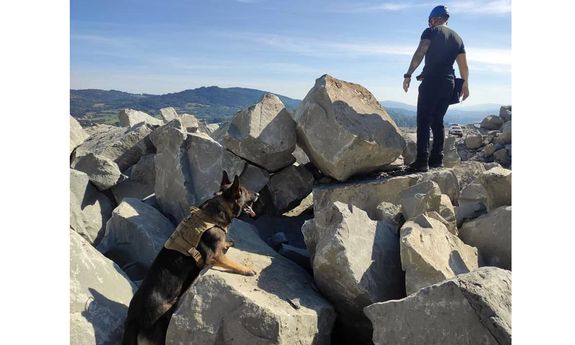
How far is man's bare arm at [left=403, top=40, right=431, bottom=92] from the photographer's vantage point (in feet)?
23.4

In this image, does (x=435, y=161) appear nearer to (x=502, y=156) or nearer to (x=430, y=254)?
(x=430, y=254)

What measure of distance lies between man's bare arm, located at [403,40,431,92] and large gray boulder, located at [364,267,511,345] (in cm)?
426

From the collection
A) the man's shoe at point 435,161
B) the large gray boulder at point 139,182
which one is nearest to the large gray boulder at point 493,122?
the man's shoe at point 435,161

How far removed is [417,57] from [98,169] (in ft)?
17.1

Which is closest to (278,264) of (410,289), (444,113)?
(410,289)

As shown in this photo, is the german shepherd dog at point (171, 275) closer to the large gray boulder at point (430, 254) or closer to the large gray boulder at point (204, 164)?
the large gray boulder at point (430, 254)

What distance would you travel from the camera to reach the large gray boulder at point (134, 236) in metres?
5.95

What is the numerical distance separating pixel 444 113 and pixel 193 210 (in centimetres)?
457

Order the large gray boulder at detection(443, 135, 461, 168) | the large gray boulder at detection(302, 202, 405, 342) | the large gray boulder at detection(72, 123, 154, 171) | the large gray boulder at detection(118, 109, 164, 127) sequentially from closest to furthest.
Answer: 1. the large gray boulder at detection(302, 202, 405, 342)
2. the large gray boulder at detection(72, 123, 154, 171)
3. the large gray boulder at detection(443, 135, 461, 168)
4. the large gray boulder at detection(118, 109, 164, 127)

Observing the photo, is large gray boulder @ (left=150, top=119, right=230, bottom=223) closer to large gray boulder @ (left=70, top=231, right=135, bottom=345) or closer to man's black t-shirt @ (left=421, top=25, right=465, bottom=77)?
large gray boulder @ (left=70, top=231, right=135, bottom=345)

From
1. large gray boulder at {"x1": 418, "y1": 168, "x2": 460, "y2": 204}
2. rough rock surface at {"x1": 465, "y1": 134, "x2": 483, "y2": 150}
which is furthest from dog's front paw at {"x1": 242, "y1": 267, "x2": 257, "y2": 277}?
rough rock surface at {"x1": 465, "y1": 134, "x2": 483, "y2": 150}
